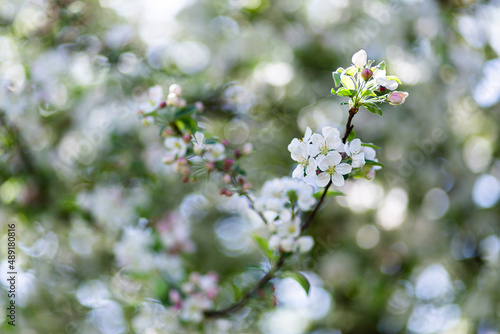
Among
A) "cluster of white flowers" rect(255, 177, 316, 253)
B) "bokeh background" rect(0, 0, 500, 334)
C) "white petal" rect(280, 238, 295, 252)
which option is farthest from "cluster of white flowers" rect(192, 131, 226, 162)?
"bokeh background" rect(0, 0, 500, 334)

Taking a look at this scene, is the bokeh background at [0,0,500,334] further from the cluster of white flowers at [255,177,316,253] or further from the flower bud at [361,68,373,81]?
the flower bud at [361,68,373,81]

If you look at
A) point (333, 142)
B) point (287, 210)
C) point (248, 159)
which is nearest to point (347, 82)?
point (333, 142)

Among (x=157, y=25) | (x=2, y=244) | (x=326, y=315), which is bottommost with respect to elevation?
(x=326, y=315)

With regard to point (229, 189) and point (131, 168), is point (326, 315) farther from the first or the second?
point (229, 189)

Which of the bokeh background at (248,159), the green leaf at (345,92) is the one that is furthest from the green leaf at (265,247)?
the bokeh background at (248,159)

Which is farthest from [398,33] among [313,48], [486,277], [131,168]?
[131,168]

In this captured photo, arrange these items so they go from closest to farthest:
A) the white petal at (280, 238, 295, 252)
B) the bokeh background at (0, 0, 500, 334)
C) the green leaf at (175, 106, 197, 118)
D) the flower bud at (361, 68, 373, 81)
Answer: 1. the flower bud at (361, 68, 373, 81)
2. the white petal at (280, 238, 295, 252)
3. the green leaf at (175, 106, 197, 118)
4. the bokeh background at (0, 0, 500, 334)
